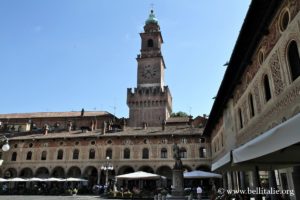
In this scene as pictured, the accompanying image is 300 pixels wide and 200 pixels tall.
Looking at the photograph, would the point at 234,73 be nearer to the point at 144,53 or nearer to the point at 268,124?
the point at 268,124

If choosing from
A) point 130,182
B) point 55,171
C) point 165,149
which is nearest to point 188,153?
point 165,149

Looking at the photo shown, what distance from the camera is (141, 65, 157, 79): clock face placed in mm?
58544

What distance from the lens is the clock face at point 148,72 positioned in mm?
58544

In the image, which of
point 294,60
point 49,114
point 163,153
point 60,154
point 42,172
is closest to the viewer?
point 294,60

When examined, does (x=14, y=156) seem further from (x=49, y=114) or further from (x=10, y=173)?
(x=49, y=114)

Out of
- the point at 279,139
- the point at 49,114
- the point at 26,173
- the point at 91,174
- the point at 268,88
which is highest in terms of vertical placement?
the point at 49,114

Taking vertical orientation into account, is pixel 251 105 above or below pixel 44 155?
→ below

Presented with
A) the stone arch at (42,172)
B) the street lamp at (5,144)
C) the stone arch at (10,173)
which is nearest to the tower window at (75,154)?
the stone arch at (42,172)

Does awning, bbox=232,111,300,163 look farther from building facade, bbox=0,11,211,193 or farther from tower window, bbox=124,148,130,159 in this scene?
tower window, bbox=124,148,130,159

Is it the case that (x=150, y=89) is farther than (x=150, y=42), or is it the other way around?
(x=150, y=42)

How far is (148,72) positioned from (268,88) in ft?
161

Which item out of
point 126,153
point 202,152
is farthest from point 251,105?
point 126,153

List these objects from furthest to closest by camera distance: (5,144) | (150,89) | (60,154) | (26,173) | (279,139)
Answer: (150,89)
(26,173)
(60,154)
(5,144)
(279,139)

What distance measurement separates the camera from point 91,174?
39.7 meters
